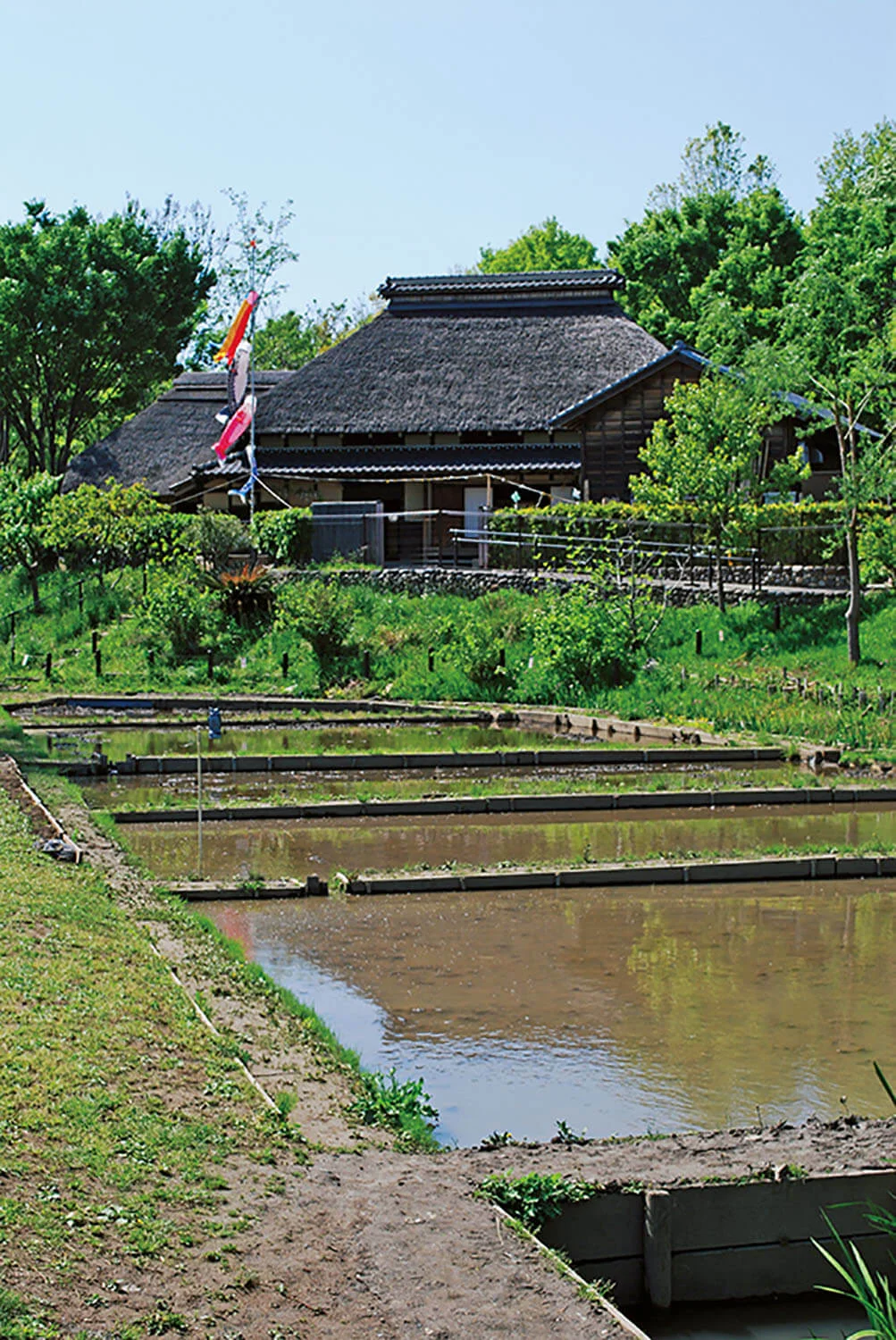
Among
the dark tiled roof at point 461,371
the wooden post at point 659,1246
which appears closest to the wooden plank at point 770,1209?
the wooden post at point 659,1246

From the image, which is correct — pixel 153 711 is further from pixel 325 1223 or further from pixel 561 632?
pixel 325 1223

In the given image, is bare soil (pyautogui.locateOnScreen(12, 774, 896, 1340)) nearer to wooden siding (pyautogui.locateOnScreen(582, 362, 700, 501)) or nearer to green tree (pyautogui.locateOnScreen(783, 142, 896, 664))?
green tree (pyautogui.locateOnScreen(783, 142, 896, 664))

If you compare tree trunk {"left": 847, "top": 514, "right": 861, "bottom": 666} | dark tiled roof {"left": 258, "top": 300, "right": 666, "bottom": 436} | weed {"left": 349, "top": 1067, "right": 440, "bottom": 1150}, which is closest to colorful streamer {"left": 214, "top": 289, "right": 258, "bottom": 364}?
dark tiled roof {"left": 258, "top": 300, "right": 666, "bottom": 436}

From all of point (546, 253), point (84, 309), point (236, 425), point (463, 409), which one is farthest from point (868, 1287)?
point (546, 253)

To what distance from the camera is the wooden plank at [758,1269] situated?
655cm

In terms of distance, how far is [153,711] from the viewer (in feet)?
94.3

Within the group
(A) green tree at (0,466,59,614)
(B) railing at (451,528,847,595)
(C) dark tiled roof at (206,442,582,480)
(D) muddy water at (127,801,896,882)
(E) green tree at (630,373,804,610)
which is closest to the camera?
(D) muddy water at (127,801,896,882)

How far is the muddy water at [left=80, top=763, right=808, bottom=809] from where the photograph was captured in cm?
1883

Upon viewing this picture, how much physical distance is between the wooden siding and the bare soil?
3393cm

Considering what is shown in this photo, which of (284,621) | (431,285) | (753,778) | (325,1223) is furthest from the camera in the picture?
(431,285)

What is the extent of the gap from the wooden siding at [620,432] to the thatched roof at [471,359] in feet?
5.14

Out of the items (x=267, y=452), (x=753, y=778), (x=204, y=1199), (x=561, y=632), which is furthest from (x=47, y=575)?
(x=204, y=1199)

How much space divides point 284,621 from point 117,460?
18267mm

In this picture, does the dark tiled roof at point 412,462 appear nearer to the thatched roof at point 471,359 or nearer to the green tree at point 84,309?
the thatched roof at point 471,359
